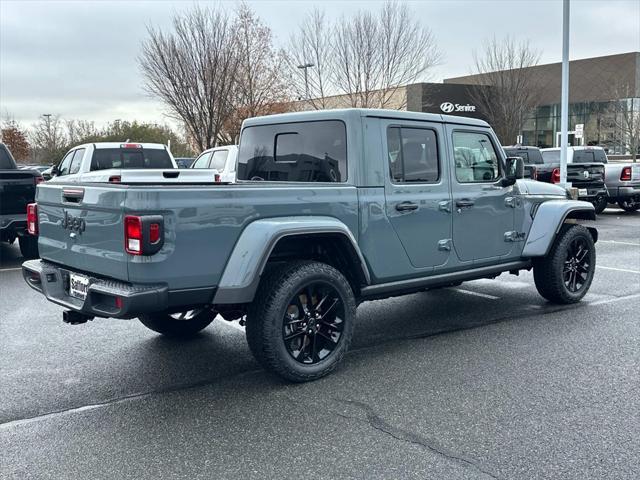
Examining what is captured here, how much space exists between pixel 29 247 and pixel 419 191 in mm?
7929

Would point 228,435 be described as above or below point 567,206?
below

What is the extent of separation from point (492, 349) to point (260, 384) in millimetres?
2019

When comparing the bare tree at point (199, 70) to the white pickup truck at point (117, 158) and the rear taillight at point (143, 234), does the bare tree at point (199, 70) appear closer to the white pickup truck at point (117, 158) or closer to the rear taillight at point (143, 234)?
the white pickup truck at point (117, 158)

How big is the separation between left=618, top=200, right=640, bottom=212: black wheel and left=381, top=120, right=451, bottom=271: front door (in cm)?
1467

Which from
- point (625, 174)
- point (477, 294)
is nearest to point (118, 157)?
point (477, 294)

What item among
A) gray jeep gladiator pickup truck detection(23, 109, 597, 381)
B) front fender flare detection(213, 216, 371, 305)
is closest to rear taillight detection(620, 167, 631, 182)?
gray jeep gladiator pickup truck detection(23, 109, 597, 381)

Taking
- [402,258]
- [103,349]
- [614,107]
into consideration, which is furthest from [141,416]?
[614,107]

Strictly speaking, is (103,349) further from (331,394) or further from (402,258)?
(402,258)

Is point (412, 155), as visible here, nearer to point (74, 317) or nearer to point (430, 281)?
point (430, 281)

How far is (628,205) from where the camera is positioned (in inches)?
742

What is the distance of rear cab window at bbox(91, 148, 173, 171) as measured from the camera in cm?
1283

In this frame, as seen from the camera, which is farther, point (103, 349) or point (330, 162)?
point (103, 349)

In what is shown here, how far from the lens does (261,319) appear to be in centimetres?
447

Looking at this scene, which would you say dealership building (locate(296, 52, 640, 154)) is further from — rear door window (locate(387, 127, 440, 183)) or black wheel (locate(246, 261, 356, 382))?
black wheel (locate(246, 261, 356, 382))
